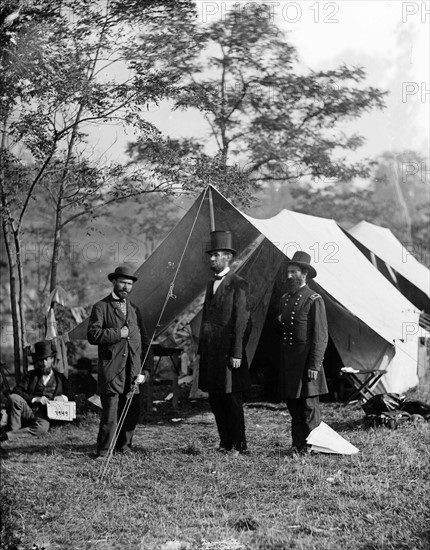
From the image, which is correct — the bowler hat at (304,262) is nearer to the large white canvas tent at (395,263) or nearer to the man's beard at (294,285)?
the man's beard at (294,285)

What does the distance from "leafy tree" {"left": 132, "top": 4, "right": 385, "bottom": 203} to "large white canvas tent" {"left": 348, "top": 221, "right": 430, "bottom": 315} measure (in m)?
2.29

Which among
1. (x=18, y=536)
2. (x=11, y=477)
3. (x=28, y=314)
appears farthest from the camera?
(x=28, y=314)

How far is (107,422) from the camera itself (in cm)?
593

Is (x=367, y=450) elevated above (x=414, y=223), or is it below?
below

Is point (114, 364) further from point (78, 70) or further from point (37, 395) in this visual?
point (78, 70)

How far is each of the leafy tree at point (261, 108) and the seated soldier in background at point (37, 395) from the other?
6.83 feet

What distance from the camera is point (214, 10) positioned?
22.7ft

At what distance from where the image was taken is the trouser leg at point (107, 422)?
5.90 metres

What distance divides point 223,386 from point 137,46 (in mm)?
3325

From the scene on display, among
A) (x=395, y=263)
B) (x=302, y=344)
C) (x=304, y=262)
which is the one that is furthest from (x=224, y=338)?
(x=395, y=263)

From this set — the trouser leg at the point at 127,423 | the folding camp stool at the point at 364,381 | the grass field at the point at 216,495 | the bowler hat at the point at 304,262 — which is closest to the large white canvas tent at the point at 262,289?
the folding camp stool at the point at 364,381

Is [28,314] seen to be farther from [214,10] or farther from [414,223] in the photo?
[414,223]

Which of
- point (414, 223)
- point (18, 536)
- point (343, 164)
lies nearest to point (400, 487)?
point (18, 536)

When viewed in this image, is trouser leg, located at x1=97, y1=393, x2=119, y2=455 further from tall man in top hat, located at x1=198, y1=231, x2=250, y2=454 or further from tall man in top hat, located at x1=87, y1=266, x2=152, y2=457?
tall man in top hat, located at x1=198, y1=231, x2=250, y2=454
